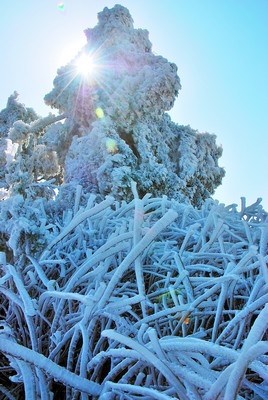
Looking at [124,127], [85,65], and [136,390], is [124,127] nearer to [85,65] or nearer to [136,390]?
[85,65]

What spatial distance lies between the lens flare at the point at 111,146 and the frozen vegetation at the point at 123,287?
0.01 meters

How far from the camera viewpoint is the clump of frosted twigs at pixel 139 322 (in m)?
0.46

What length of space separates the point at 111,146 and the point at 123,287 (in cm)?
247

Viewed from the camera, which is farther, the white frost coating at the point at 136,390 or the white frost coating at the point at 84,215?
the white frost coating at the point at 84,215

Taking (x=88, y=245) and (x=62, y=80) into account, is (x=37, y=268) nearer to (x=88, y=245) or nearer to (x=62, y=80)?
(x=88, y=245)

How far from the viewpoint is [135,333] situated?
2.08ft

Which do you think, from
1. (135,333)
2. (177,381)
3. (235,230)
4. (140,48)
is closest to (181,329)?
(135,333)

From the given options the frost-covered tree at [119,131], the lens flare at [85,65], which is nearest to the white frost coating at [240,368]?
the frost-covered tree at [119,131]

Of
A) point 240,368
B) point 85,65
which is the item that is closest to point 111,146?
point 85,65

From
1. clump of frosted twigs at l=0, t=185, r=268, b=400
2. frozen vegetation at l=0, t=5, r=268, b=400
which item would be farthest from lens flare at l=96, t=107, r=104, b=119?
clump of frosted twigs at l=0, t=185, r=268, b=400

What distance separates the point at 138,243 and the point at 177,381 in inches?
11.1

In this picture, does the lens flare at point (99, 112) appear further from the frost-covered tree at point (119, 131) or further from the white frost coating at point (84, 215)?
the white frost coating at point (84, 215)

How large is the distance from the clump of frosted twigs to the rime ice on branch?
1989 mm

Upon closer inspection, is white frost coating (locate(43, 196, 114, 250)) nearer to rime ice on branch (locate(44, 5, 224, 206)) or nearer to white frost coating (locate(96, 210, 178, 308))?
white frost coating (locate(96, 210, 178, 308))
